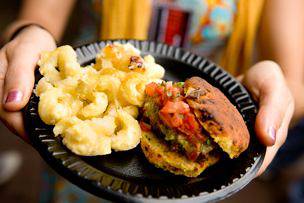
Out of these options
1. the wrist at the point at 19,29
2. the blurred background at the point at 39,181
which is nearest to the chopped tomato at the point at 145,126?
the wrist at the point at 19,29

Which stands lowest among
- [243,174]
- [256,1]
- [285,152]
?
[285,152]

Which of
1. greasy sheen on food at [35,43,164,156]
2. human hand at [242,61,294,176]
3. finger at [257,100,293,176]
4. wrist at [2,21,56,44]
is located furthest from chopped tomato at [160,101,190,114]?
wrist at [2,21,56,44]

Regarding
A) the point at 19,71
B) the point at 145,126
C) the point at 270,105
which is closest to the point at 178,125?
the point at 145,126

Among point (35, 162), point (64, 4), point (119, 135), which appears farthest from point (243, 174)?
point (35, 162)

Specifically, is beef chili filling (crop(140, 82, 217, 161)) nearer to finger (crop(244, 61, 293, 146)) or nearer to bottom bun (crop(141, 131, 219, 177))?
bottom bun (crop(141, 131, 219, 177))

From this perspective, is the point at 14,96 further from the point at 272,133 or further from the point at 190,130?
the point at 272,133

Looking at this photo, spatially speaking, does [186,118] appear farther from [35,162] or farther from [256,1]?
[35,162]
